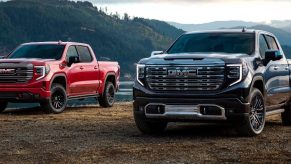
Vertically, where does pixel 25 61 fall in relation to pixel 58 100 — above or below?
above

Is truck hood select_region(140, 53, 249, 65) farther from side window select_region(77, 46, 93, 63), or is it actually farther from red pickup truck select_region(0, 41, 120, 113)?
side window select_region(77, 46, 93, 63)

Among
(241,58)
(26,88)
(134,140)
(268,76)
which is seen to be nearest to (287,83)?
(268,76)

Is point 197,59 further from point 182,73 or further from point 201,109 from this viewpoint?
point 201,109

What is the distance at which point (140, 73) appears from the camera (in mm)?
9508

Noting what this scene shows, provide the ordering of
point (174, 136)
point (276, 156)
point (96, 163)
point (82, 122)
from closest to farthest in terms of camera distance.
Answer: point (96, 163), point (276, 156), point (174, 136), point (82, 122)

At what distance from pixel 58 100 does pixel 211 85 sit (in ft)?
23.1

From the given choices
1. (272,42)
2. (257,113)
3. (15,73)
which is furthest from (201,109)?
(15,73)

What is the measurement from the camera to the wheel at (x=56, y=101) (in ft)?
47.6

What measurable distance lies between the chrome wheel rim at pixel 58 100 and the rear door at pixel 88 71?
47.1 inches

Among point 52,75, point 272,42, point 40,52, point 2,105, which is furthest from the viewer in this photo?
point 2,105

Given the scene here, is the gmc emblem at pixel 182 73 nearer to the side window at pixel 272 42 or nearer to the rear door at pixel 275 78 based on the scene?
the rear door at pixel 275 78

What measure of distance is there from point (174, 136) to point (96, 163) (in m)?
3.11

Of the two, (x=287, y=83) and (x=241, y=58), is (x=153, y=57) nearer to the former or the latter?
(x=241, y=58)

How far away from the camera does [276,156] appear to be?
728 cm
